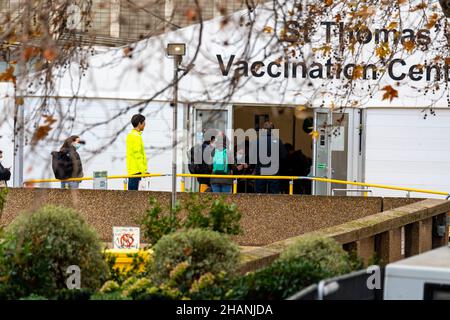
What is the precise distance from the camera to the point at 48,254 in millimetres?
8656

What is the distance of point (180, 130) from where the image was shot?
23797 mm

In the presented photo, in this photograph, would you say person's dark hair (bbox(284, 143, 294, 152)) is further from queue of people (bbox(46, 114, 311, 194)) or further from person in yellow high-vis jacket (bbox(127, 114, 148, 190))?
person in yellow high-vis jacket (bbox(127, 114, 148, 190))

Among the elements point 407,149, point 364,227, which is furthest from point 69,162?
point 407,149

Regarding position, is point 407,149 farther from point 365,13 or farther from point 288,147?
point 365,13

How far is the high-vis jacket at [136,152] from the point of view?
19.4m

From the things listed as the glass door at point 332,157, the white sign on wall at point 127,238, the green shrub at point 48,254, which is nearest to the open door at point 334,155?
the glass door at point 332,157

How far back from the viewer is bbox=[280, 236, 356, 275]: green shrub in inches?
311

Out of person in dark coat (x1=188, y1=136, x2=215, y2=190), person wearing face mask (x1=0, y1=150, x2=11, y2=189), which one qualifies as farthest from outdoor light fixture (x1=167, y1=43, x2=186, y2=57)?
person wearing face mask (x1=0, y1=150, x2=11, y2=189)

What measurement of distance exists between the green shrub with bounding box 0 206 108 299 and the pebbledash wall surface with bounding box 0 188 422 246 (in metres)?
7.61

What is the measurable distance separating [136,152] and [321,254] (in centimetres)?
1166

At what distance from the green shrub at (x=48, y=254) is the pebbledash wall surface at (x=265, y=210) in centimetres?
761

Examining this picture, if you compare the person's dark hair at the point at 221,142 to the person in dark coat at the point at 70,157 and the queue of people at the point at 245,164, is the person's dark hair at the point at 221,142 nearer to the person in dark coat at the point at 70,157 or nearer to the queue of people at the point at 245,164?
the queue of people at the point at 245,164
